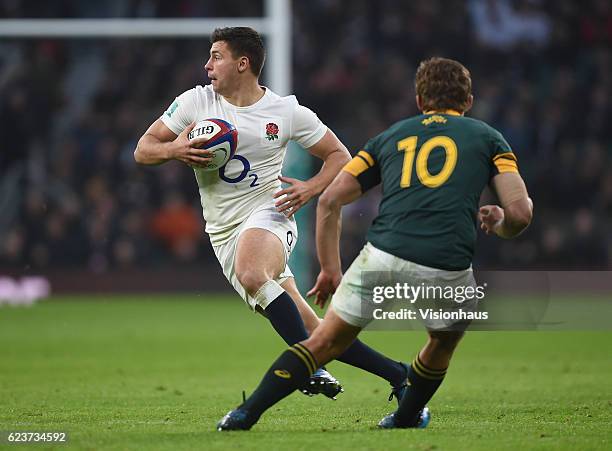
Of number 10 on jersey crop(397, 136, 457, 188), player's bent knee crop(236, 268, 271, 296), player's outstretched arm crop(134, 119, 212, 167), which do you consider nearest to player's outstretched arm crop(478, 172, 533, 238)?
number 10 on jersey crop(397, 136, 457, 188)

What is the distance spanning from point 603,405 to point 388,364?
140 centimetres

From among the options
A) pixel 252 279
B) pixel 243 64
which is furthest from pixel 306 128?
pixel 252 279

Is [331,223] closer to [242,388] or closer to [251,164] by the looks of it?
[251,164]

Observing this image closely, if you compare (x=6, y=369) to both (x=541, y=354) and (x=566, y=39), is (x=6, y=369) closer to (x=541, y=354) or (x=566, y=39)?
(x=541, y=354)

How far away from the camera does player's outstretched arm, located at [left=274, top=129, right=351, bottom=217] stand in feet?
21.9

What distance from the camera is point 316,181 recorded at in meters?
6.76

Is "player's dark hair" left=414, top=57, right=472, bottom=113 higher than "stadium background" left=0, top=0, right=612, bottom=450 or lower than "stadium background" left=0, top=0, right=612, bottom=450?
higher

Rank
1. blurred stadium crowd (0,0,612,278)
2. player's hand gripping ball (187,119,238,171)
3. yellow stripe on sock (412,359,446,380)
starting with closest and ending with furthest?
1. yellow stripe on sock (412,359,446,380)
2. player's hand gripping ball (187,119,238,171)
3. blurred stadium crowd (0,0,612,278)

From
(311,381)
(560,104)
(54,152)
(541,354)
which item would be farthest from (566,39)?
(311,381)

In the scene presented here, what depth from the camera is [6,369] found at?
9383 millimetres

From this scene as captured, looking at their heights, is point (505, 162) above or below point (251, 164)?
above

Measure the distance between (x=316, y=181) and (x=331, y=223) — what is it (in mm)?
1337

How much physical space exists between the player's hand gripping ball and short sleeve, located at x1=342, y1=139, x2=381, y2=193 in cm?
129

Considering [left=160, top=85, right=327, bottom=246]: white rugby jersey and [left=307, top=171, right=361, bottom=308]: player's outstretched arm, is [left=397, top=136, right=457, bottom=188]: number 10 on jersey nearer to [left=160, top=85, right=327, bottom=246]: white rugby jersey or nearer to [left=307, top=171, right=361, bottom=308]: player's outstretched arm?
[left=307, top=171, right=361, bottom=308]: player's outstretched arm
